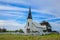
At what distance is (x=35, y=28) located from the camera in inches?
175

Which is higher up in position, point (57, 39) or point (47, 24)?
point (47, 24)

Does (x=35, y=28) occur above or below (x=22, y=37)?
above

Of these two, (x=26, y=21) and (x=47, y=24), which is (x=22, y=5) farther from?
(x=47, y=24)

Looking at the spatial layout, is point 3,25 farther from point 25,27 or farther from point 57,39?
point 57,39

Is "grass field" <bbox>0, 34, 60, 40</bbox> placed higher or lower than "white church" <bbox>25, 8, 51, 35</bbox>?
lower

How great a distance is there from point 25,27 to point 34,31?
25 centimetres

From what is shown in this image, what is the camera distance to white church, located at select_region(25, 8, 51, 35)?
4.39 m

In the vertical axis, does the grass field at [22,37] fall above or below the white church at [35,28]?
below

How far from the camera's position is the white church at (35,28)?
14.4 feet

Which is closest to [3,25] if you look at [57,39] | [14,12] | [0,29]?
[0,29]

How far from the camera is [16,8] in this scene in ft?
14.4

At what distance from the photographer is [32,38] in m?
4.43

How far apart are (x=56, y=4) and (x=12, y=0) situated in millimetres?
1169

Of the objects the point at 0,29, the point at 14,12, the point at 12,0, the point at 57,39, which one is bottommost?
the point at 57,39
